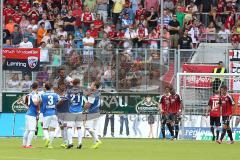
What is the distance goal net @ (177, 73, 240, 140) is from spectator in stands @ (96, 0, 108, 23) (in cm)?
806

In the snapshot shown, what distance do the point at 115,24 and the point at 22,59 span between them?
6.79 m

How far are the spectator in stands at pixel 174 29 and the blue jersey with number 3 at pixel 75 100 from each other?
479 inches

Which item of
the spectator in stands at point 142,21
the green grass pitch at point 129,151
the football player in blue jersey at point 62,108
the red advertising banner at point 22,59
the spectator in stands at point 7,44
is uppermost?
the spectator in stands at point 142,21

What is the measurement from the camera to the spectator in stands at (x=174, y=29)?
3938 centimetres

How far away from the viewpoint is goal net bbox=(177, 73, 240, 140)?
3484cm

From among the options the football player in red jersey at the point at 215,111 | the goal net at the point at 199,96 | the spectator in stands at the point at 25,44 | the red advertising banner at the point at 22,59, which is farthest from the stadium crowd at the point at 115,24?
the football player in red jersey at the point at 215,111

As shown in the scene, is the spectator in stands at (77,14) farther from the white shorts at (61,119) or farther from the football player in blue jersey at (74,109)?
the football player in blue jersey at (74,109)

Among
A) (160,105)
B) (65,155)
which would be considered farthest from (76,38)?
(65,155)

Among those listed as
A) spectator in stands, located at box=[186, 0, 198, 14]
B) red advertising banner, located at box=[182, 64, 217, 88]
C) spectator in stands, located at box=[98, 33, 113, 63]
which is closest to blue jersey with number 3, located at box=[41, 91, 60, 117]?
spectator in stands, located at box=[98, 33, 113, 63]

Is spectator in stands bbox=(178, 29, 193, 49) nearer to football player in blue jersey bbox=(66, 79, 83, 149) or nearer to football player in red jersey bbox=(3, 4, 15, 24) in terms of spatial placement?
football player in red jersey bbox=(3, 4, 15, 24)

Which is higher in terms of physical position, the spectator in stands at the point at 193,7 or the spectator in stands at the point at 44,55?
the spectator in stands at the point at 193,7

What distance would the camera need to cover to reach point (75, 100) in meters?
27.8

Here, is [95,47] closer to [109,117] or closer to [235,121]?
[109,117]

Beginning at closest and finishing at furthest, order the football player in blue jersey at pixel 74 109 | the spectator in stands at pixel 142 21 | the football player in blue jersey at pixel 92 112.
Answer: the football player in blue jersey at pixel 74 109, the football player in blue jersey at pixel 92 112, the spectator in stands at pixel 142 21
